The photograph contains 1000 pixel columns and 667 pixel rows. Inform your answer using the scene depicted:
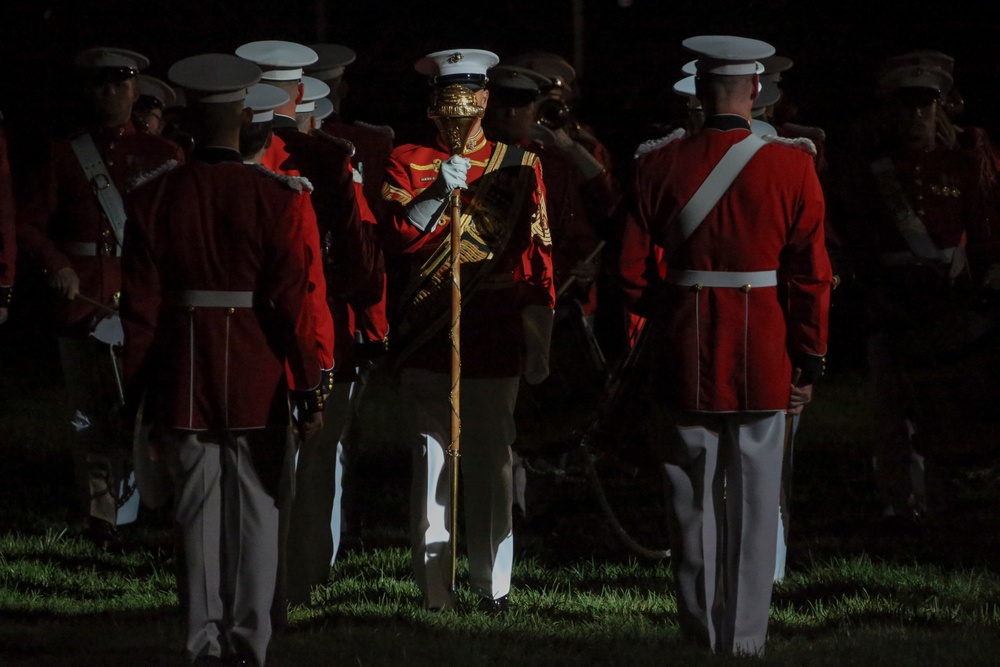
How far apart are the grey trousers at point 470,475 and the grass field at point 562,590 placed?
184 mm

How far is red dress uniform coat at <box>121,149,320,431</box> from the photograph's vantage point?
576 cm

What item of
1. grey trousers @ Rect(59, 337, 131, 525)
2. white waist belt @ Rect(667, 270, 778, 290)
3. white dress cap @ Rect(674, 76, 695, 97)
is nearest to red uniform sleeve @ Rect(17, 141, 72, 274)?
grey trousers @ Rect(59, 337, 131, 525)

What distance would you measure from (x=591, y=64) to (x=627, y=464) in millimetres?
A: 8193

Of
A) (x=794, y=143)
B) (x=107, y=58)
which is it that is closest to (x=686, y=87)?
(x=794, y=143)

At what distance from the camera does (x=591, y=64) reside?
48.9 ft

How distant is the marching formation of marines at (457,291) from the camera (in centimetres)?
586

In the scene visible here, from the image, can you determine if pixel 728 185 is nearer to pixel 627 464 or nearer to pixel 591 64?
pixel 627 464

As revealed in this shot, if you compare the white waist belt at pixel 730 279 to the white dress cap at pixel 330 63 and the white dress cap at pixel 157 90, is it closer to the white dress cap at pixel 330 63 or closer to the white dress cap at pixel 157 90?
the white dress cap at pixel 330 63

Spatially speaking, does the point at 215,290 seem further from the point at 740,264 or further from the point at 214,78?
the point at 740,264

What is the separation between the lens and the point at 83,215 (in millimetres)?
8578

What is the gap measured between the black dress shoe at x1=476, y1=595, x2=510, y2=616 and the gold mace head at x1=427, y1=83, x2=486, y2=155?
177 centimetres

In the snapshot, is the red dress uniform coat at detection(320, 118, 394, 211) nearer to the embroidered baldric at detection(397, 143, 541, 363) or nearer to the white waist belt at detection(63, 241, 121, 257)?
the white waist belt at detection(63, 241, 121, 257)

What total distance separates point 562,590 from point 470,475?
835mm

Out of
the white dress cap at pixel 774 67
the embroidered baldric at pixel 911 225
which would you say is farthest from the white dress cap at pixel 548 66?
the embroidered baldric at pixel 911 225
